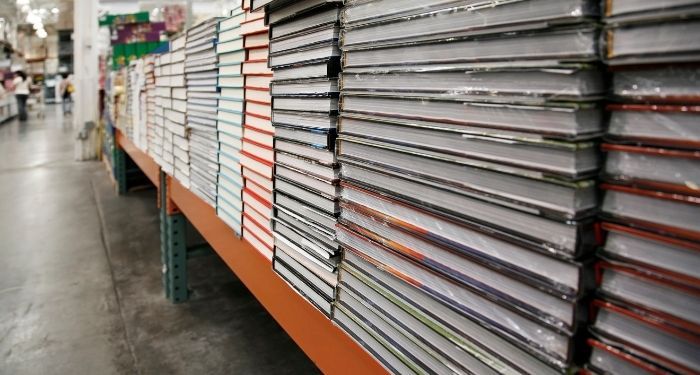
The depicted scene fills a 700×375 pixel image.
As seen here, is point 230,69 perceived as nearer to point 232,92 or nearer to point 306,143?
point 232,92

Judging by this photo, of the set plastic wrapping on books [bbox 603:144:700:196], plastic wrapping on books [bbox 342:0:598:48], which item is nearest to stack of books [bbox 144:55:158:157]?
plastic wrapping on books [bbox 342:0:598:48]

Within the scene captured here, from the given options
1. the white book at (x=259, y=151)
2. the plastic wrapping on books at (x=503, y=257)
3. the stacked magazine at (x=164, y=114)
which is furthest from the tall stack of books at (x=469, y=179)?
the stacked magazine at (x=164, y=114)

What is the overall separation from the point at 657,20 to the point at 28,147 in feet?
38.6

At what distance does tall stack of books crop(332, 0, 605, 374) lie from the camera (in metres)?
0.49

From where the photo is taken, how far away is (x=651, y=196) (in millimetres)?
449

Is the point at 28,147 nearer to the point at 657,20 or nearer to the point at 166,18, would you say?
the point at 166,18

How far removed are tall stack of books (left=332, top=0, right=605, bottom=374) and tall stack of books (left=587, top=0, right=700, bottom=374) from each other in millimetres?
21

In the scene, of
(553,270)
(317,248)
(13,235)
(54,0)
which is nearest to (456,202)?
(553,270)

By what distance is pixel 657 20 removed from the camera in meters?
0.42

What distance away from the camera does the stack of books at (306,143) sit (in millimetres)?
889

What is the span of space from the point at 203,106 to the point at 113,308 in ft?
6.18

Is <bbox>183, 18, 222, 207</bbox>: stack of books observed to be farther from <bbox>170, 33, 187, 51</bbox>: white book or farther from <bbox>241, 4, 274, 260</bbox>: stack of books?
<bbox>241, 4, 274, 260</bbox>: stack of books

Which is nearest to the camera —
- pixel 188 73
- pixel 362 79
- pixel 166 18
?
pixel 362 79

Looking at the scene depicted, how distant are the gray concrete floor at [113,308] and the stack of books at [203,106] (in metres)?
1.05
